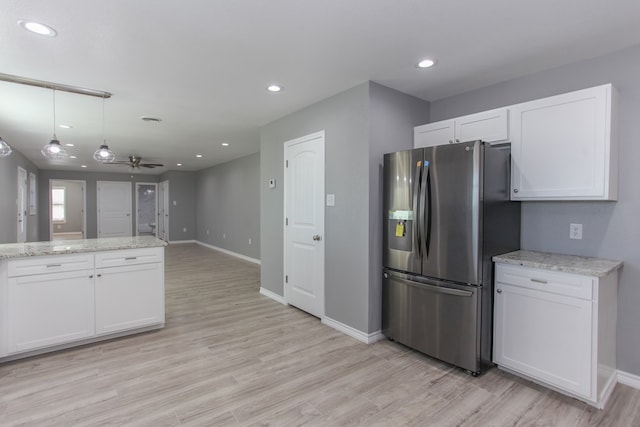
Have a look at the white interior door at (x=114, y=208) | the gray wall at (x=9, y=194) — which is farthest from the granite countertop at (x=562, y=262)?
the white interior door at (x=114, y=208)

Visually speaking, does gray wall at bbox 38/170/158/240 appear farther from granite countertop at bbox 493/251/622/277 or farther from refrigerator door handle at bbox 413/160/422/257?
granite countertop at bbox 493/251/622/277

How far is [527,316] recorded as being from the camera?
2316 mm

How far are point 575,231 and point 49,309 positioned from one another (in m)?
4.43

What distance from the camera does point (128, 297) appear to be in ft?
10.2

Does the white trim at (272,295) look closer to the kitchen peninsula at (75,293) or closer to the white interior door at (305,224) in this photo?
the white interior door at (305,224)

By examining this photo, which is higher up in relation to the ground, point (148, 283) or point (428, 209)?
point (428, 209)

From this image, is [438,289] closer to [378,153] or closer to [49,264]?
[378,153]

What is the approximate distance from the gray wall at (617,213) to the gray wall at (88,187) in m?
11.7

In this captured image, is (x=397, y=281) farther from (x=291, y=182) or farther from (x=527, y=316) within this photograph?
(x=291, y=182)

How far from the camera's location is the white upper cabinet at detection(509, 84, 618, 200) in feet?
7.18

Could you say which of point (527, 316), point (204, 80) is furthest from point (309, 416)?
point (204, 80)

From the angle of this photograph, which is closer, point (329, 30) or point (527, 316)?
point (329, 30)

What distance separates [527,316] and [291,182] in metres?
2.78

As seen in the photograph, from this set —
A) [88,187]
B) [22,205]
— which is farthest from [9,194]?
[88,187]
